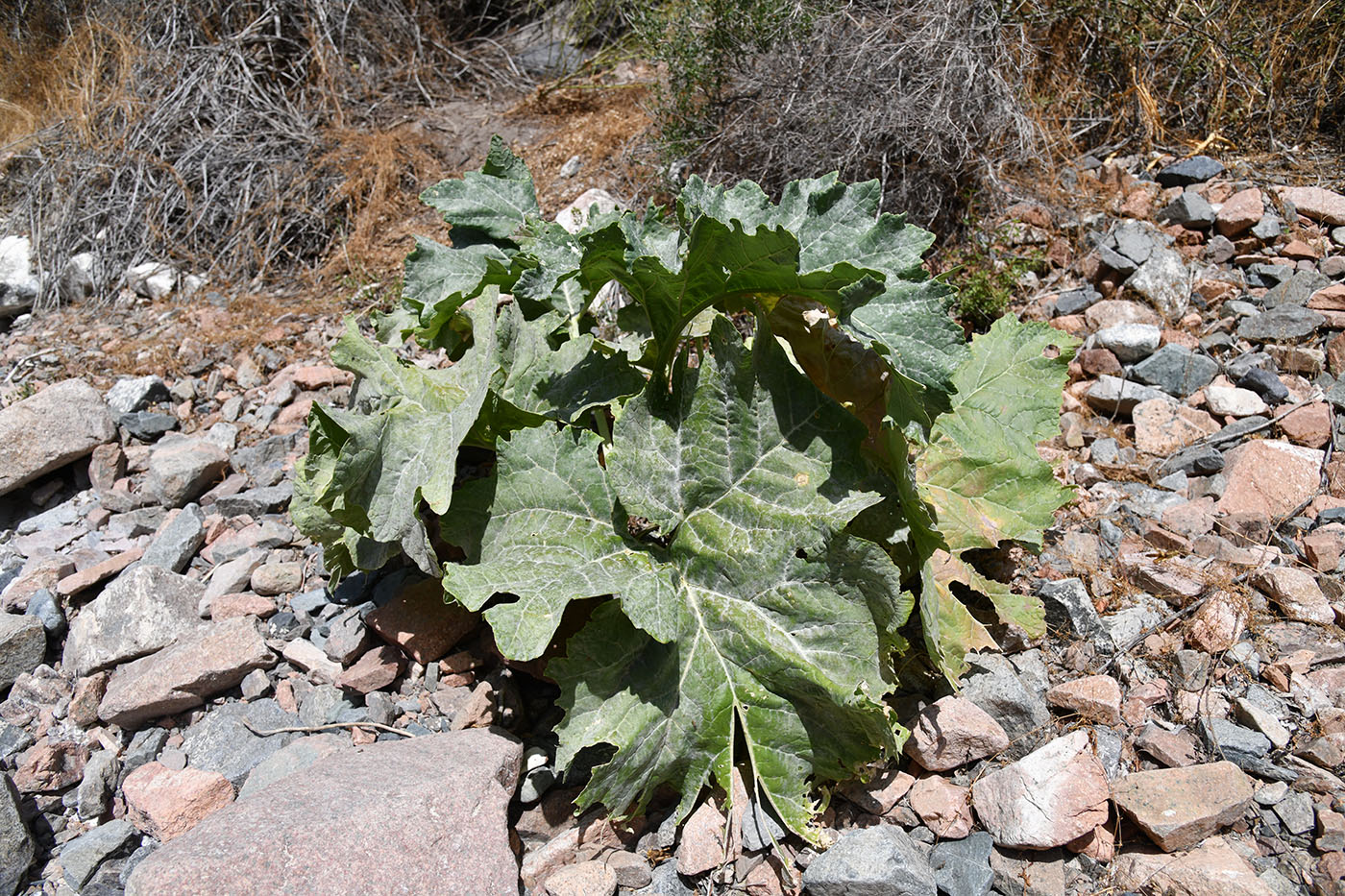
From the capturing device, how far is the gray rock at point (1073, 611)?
2.20 metres

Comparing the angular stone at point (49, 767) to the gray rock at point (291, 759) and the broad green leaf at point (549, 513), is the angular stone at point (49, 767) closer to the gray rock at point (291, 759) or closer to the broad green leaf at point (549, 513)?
the gray rock at point (291, 759)

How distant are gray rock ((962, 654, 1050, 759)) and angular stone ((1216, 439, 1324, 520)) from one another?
96 centimetres

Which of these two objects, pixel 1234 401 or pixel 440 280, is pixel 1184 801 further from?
pixel 440 280

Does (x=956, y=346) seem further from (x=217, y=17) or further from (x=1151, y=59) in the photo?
(x=217, y=17)

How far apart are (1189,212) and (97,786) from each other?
404 centimetres

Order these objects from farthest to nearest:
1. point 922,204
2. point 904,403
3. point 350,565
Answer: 1. point 922,204
2. point 350,565
3. point 904,403

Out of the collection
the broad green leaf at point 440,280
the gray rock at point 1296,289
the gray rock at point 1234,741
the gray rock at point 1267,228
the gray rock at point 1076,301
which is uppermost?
the broad green leaf at point 440,280

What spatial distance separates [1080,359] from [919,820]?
6.30ft

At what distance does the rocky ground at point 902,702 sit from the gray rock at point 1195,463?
33 mm

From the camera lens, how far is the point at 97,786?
2.13 meters

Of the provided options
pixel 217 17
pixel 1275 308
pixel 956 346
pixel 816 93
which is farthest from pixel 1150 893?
pixel 217 17

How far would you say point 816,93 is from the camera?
12.8 ft

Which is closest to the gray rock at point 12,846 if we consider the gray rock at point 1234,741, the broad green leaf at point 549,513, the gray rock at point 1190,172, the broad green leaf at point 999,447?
the broad green leaf at point 549,513

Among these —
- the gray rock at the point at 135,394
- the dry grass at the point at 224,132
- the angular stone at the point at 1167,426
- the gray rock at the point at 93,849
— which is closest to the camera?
the gray rock at the point at 93,849
